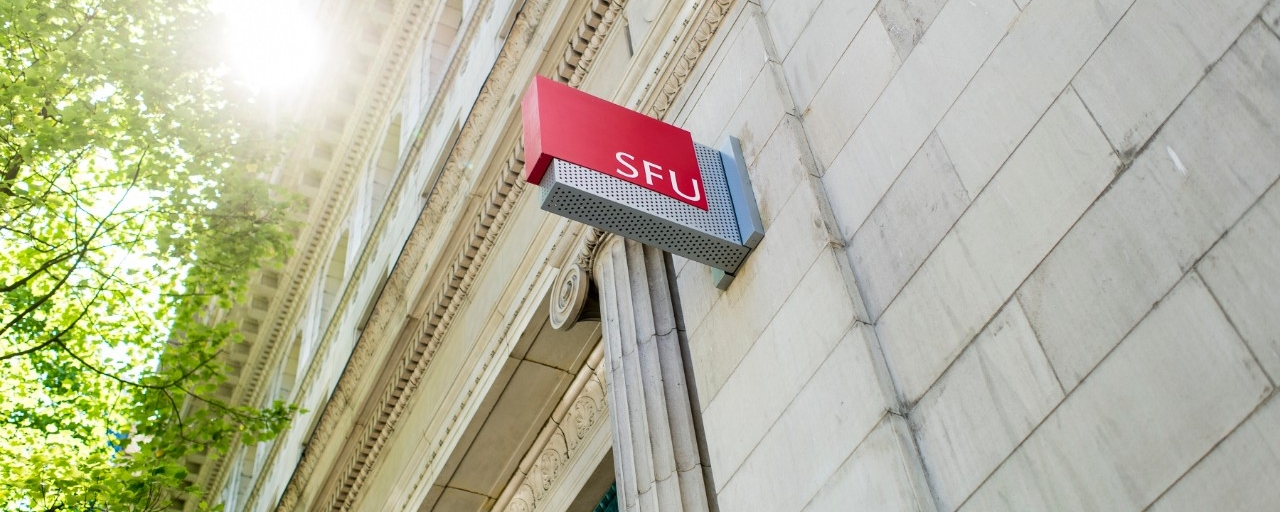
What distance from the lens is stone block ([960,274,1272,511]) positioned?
329cm

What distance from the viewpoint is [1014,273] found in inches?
164

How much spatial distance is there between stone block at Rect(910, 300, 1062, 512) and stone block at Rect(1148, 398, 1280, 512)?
0.60m

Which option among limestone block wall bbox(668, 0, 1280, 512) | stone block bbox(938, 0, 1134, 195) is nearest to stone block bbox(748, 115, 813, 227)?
limestone block wall bbox(668, 0, 1280, 512)

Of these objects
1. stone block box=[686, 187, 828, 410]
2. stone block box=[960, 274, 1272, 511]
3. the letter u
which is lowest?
stone block box=[960, 274, 1272, 511]

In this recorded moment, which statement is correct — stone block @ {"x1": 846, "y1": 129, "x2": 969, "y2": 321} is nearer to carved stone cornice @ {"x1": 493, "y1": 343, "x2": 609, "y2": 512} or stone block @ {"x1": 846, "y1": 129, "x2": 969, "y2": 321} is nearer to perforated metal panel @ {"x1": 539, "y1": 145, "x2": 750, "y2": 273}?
perforated metal panel @ {"x1": 539, "y1": 145, "x2": 750, "y2": 273}

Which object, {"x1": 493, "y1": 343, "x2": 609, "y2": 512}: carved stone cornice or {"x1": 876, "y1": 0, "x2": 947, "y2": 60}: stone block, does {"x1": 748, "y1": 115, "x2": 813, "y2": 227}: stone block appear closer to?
{"x1": 876, "y1": 0, "x2": 947, "y2": 60}: stone block

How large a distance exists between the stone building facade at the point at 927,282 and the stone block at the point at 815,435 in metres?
0.02

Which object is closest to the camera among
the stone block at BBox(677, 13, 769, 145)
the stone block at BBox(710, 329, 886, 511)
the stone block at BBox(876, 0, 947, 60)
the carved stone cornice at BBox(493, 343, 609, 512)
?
the stone block at BBox(710, 329, 886, 511)

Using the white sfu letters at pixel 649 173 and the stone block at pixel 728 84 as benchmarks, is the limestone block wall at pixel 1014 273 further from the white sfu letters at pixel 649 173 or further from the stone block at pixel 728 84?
the stone block at pixel 728 84

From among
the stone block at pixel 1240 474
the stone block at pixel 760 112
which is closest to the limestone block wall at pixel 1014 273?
the stone block at pixel 1240 474

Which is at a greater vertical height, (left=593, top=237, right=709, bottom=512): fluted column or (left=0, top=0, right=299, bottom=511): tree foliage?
(left=0, top=0, right=299, bottom=511): tree foliage

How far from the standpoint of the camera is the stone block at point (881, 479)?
13.4ft

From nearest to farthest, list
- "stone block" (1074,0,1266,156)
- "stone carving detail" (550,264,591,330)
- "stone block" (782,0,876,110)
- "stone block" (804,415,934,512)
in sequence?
"stone block" (1074,0,1266,156) < "stone block" (804,415,934,512) < "stone block" (782,0,876,110) < "stone carving detail" (550,264,591,330)

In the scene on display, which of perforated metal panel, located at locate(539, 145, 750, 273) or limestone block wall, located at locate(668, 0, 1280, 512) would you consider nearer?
limestone block wall, located at locate(668, 0, 1280, 512)
